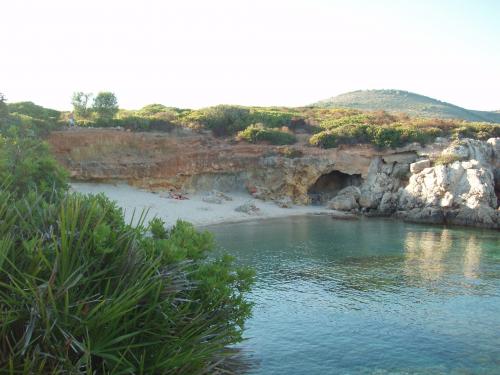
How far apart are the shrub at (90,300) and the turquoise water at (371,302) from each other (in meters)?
3.95

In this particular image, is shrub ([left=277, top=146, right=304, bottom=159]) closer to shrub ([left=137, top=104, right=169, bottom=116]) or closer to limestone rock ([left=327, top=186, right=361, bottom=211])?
limestone rock ([left=327, top=186, right=361, bottom=211])

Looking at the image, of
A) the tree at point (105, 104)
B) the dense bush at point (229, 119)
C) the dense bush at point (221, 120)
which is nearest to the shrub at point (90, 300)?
the dense bush at point (221, 120)

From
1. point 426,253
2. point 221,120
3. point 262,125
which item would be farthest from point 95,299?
point 221,120

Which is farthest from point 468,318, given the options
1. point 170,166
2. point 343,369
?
point 170,166

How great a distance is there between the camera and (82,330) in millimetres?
4684

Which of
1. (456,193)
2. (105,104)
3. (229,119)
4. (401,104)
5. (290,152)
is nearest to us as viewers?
(456,193)

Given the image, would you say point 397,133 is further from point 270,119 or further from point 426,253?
point 426,253

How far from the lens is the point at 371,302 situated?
→ 1448 centimetres

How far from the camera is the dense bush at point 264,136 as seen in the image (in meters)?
42.4

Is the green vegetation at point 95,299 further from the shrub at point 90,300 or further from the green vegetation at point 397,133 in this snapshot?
the green vegetation at point 397,133

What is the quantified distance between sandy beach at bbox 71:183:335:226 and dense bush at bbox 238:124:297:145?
7466mm

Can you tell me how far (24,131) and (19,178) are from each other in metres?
18.6

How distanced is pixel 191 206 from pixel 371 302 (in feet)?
63.5

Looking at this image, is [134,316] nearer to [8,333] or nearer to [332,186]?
[8,333]
